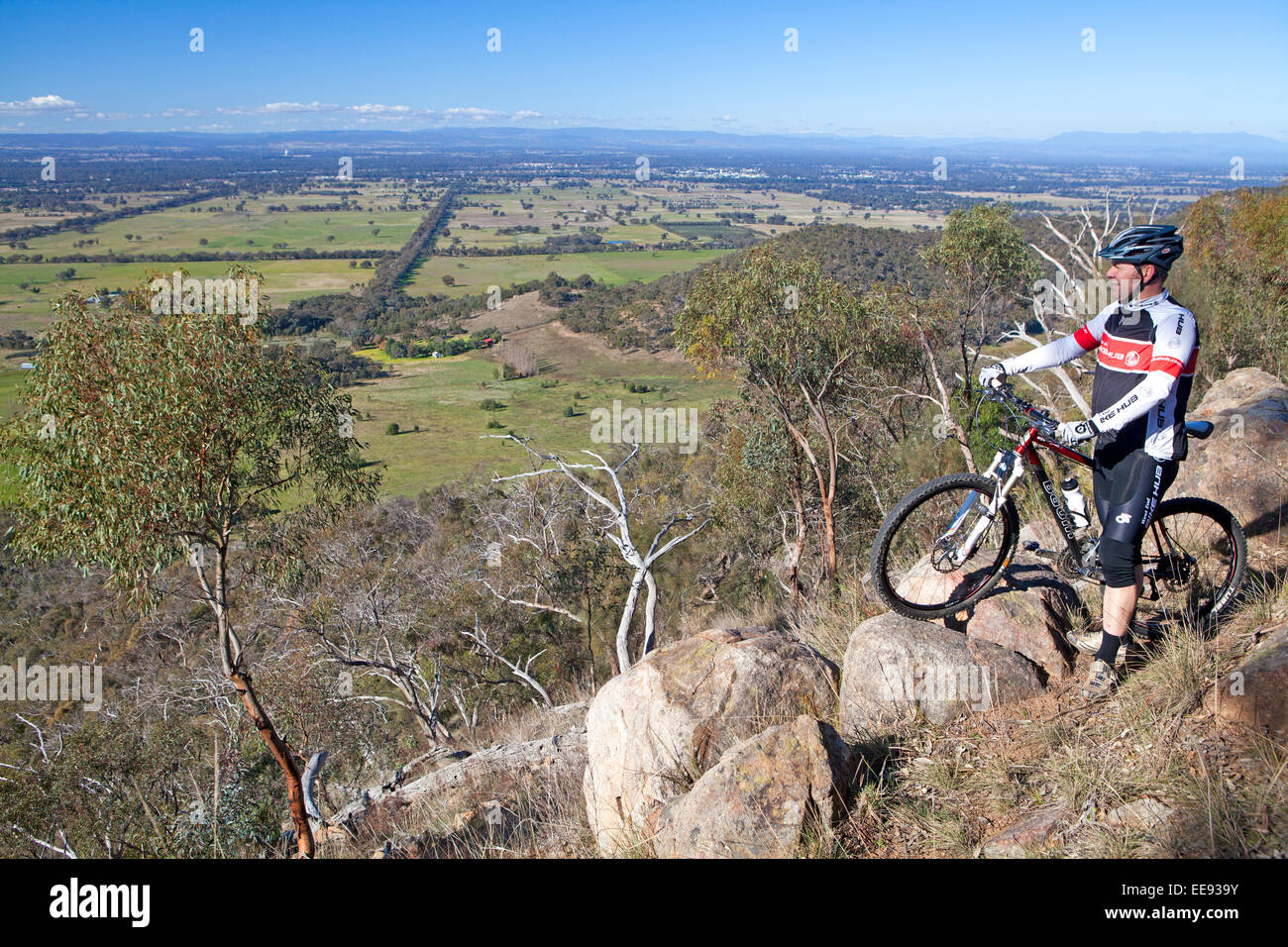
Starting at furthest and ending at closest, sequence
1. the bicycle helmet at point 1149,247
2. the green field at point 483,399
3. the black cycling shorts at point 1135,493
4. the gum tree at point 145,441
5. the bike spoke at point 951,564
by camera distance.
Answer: the green field at point 483,399 < the gum tree at point 145,441 < the bike spoke at point 951,564 < the black cycling shorts at point 1135,493 < the bicycle helmet at point 1149,247

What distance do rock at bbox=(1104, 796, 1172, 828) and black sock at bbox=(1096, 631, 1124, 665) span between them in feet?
3.31

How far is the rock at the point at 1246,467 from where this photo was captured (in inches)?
226

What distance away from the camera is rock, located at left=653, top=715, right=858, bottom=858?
312 centimetres

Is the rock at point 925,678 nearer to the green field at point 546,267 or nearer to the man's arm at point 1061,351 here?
the man's arm at point 1061,351

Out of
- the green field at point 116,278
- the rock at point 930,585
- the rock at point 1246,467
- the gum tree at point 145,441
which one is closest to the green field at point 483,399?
the green field at point 116,278

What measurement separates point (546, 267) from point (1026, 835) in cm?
10235

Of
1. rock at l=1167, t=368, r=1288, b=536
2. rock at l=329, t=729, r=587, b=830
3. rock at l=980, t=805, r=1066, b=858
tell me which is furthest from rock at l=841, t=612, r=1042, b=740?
rock at l=1167, t=368, r=1288, b=536

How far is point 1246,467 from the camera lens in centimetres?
593

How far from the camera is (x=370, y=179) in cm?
18788

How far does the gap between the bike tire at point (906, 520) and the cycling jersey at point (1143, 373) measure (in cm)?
71

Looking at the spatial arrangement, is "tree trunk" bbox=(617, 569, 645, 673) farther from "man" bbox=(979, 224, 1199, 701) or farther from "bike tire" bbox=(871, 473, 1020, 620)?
"man" bbox=(979, 224, 1199, 701)

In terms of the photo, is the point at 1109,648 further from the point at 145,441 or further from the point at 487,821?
the point at 145,441

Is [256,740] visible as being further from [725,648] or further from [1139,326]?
[1139,326]
